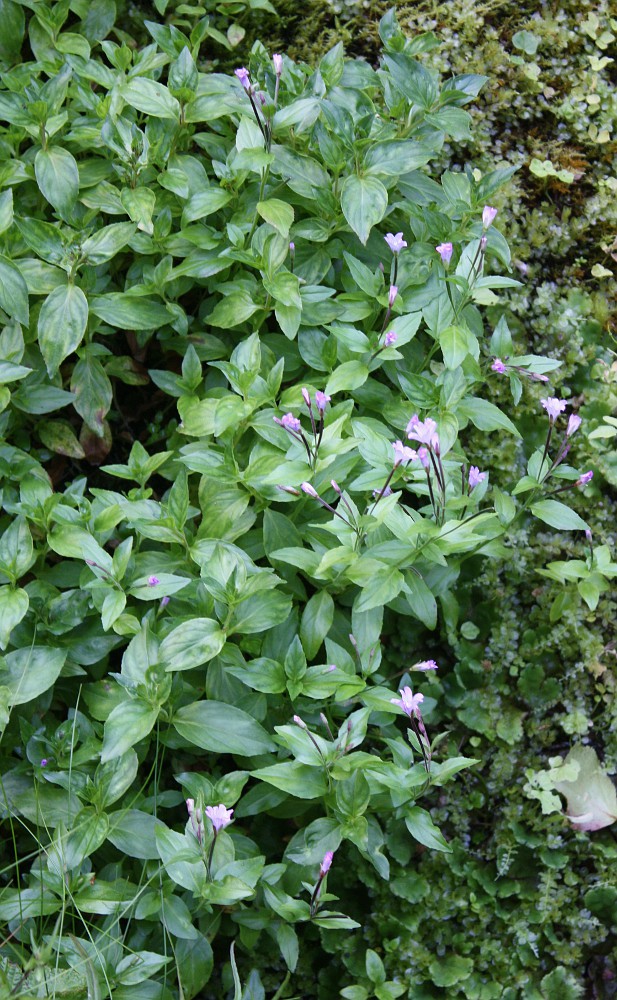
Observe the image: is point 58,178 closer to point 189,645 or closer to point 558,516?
point 189,645

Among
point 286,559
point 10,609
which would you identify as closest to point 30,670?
point 10,609

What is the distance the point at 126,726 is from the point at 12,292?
0.99 meters

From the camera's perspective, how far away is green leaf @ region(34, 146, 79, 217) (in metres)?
2.14

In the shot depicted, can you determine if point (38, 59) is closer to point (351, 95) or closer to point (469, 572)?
point (351, 95)

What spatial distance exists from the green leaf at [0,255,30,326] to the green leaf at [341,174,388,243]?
750mm

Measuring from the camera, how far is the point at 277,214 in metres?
2.05

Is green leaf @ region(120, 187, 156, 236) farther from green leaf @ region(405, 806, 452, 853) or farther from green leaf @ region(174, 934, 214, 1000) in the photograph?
green leaf @ region(174, 934, 214, 1000)

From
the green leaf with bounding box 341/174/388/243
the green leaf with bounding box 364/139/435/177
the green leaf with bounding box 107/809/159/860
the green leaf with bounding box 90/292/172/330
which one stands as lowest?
the green leaf with bounding box 107/809/159/860

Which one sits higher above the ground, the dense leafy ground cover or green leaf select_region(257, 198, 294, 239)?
green leaf select_region(257, 198, 294, 239)

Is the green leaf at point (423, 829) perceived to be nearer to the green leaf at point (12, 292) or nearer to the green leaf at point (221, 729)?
the green leaf at point (221, 729)

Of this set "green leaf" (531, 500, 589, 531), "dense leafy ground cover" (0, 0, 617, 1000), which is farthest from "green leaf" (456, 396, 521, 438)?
"green leaf" (531, 500, 589, 531)

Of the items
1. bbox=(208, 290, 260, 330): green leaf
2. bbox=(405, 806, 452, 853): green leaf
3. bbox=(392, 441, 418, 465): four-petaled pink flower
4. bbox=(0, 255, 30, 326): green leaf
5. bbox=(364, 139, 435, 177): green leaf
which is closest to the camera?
bbox=(392, 441, 418, 465): four-petaled pink flower

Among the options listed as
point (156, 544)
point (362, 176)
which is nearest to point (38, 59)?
point (362, 176)

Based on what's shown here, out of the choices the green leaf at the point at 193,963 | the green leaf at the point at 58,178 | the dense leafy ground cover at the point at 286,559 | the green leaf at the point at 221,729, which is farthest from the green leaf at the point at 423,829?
the green leaf at the point at 58,178
